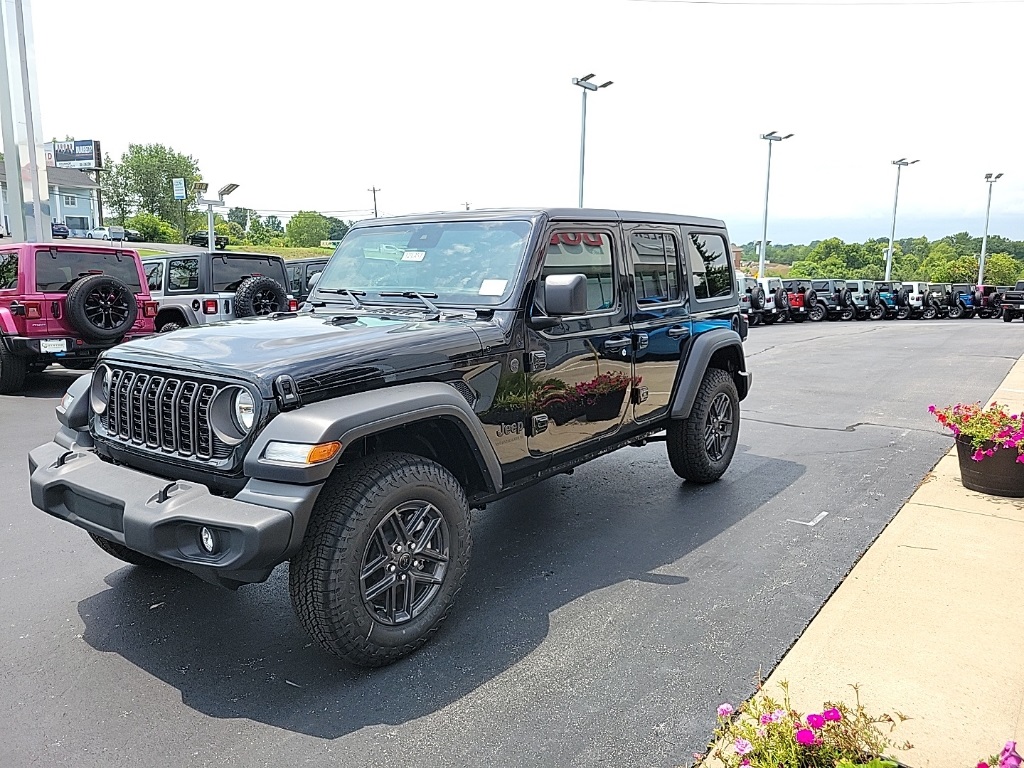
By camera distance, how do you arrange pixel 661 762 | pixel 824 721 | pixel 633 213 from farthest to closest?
pixel 633 213, pixel 661 762, pixel 824 721

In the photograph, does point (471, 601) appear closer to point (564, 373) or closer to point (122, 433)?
point (564, 373)

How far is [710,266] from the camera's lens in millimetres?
5859

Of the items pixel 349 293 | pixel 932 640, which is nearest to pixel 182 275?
pixel 349 293

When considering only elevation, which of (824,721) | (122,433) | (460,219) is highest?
(460,219)

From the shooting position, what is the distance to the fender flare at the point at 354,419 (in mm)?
2852

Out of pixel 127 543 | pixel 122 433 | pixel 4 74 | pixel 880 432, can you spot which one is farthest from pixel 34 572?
pixel 4 74

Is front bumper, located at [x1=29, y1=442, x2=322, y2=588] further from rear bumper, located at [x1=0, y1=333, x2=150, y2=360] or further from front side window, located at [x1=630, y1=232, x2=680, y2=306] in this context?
rear bumper, located at [x1=0, y1=333, x2=150, y2=360]

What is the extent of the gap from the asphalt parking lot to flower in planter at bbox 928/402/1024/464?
61 cm

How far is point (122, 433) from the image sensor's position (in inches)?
135

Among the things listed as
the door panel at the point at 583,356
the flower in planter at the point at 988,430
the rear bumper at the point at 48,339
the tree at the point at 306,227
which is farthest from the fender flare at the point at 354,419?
the tree at the point at 306,227

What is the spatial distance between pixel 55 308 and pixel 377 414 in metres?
8.07

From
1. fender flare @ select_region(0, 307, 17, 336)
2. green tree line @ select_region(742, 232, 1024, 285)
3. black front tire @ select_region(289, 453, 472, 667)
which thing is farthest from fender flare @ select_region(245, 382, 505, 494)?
green tree line @ select_region(742, 232, 1024, 285)

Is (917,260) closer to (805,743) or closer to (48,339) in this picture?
(48,339)

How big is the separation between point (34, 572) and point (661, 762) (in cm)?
341
